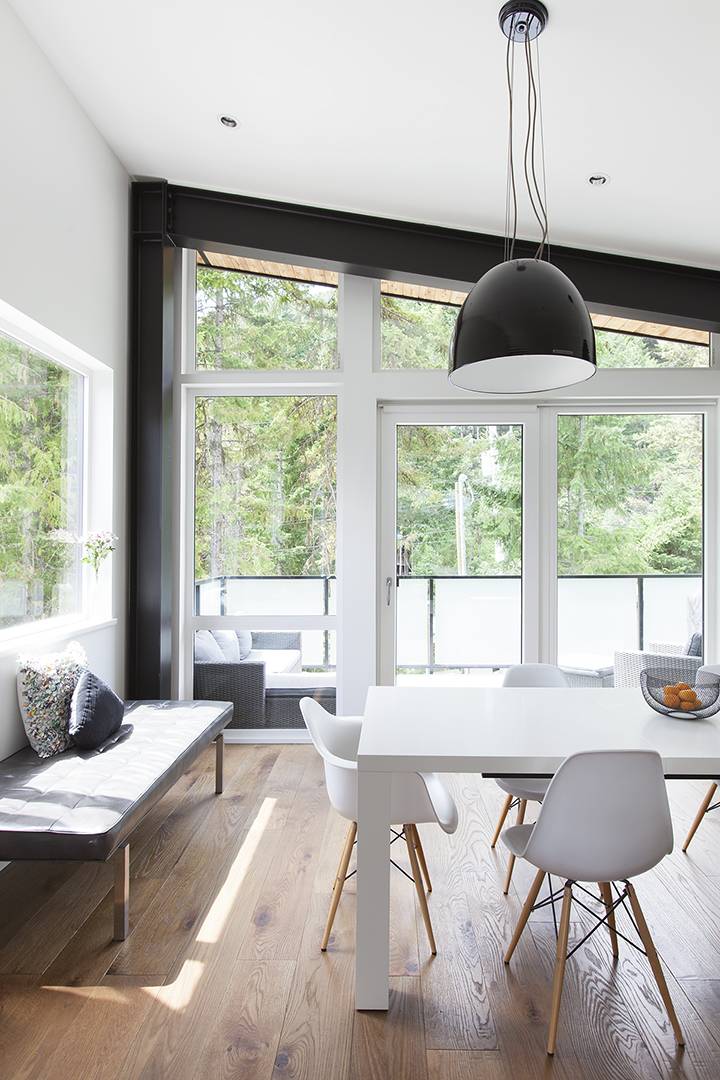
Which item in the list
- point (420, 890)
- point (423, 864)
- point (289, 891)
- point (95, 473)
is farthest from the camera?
point (95, 473)

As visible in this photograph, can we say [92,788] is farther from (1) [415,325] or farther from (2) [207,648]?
(1) [415,325]

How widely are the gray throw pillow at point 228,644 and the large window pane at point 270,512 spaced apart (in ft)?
0.45

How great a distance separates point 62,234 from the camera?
11.3 ft

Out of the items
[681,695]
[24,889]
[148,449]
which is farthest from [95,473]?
[681,695]

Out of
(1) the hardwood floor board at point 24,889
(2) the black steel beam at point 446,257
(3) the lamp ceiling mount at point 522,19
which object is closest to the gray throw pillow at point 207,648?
(1) the hardwood floor board at point 24,889

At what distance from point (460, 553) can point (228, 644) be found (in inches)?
63.6

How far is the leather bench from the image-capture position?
2244 mm

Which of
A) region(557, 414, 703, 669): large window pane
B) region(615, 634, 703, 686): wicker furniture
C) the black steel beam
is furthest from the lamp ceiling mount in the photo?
region(615, 634, 703, 686): wicker furniture

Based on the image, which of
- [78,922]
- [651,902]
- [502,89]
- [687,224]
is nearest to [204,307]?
[502,89]

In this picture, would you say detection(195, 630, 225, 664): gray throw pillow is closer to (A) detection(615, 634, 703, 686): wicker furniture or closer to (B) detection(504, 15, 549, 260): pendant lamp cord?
(A) detection(615, 634, 703, 686): wicker furniture

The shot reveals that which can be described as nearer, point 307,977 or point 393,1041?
point 393,1041

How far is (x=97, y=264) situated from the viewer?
153 inches

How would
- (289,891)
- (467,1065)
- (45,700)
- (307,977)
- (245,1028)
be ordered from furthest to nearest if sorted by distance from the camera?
(45,700) → (289,891) → (307,977) → (245,1028) → (467,1065)

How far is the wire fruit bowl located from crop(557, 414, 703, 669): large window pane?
2266mm
